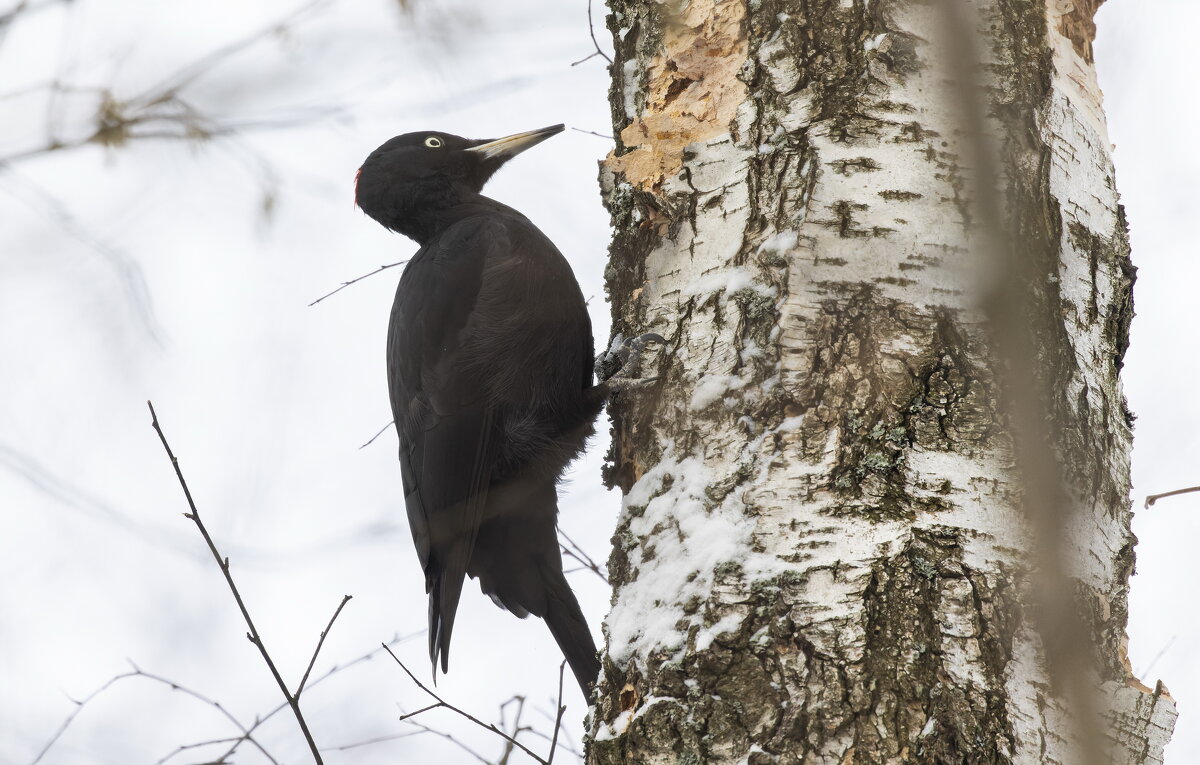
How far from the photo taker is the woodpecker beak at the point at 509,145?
4074 millimetres

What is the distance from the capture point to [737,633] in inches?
65.9

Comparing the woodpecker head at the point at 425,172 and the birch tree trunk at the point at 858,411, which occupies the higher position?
the woodpecker head at the point at 425,172

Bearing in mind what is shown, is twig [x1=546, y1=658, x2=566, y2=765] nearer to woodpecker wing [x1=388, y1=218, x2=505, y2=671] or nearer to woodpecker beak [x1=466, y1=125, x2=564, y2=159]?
woodpecker wing [x1=388, y1=218, x2=505, y2=671]

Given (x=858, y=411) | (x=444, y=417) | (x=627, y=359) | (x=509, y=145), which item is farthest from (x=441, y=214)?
(x=858, y=411)

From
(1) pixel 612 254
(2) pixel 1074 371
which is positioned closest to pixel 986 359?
(2) pixel 1074 371

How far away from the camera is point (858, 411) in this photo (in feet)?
5.81

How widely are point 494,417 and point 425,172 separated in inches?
44.8

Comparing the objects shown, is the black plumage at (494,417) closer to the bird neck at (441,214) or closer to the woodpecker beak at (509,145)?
the bird neck at (441,214)

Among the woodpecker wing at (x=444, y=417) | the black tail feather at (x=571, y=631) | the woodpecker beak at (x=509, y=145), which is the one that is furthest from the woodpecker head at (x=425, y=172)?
Answer: the black tail feather at (x=571, y=631)

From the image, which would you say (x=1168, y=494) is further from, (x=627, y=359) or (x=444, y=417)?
(x=444, y=417)

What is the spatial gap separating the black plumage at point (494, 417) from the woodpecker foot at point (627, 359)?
704mm

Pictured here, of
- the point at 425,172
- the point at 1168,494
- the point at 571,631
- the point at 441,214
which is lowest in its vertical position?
the point at 1168,494

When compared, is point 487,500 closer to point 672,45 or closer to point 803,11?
point 672,45

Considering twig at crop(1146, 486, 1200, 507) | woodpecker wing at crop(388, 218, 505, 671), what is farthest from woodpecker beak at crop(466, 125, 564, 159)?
twig at crop(1146, 486, 1200, 507)
